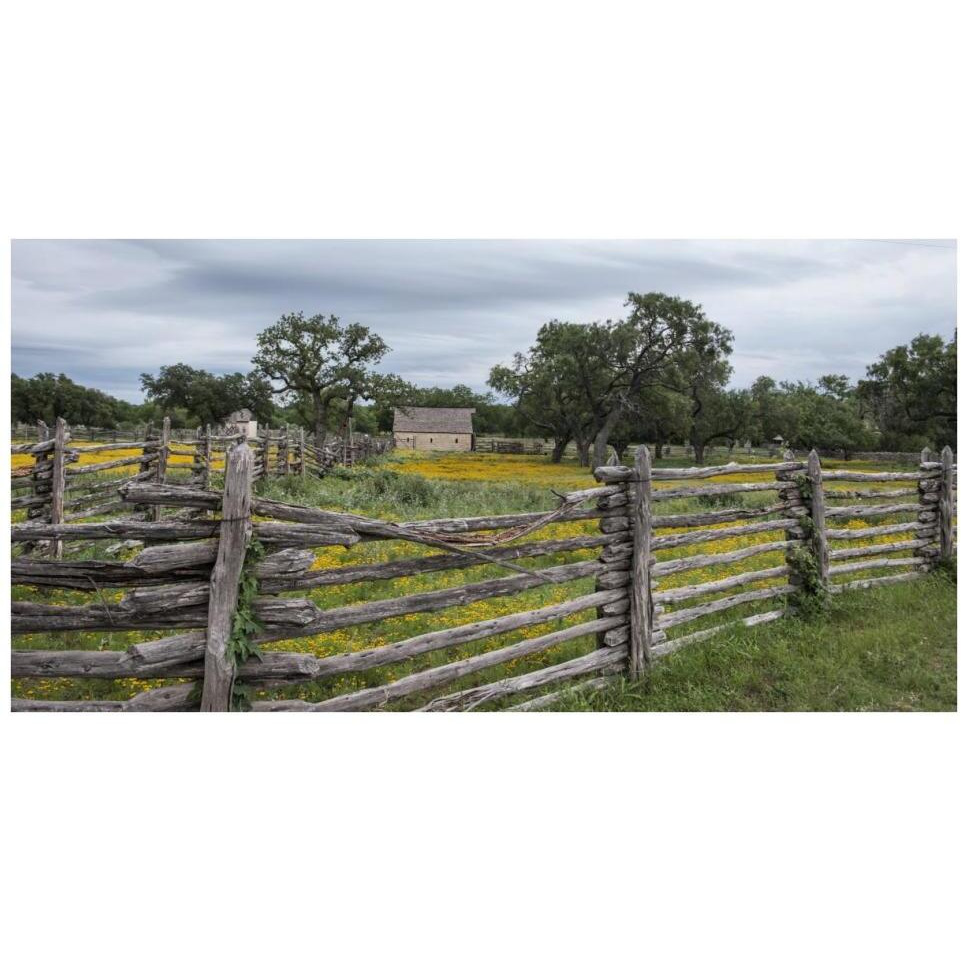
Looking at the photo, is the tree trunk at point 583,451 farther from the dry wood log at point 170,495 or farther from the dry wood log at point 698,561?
the dry wood log at point 170,495

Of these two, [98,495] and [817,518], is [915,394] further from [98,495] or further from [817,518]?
[98,495]

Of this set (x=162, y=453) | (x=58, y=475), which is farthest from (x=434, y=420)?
(x=58, y=475)

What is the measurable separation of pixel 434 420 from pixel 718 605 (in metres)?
7.00

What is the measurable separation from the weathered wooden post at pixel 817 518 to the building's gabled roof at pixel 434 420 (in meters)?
6.56

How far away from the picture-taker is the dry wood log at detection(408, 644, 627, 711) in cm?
381

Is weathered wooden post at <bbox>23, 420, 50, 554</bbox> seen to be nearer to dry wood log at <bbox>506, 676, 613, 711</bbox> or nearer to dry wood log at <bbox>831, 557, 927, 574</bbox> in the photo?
dry wood log at <bbox>506, 676, 613, 711</bbox>

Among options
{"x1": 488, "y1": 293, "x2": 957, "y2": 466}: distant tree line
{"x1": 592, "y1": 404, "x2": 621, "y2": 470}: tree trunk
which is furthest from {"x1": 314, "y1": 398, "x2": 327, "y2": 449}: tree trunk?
{"x1": 592, "y1": 404, "x2": 621, "y2": 470}: tree trunk

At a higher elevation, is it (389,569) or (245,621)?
(389,569)

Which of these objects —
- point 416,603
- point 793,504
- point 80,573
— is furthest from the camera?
point 793,504

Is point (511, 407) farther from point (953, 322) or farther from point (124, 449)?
point (953, 322)

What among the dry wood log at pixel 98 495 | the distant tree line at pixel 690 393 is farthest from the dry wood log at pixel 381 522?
the dry wood log at pixel 98 495

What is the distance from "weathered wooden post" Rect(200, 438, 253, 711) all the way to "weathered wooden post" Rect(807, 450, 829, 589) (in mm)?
5217

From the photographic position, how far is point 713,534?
207 inches

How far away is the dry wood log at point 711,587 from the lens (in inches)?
184
